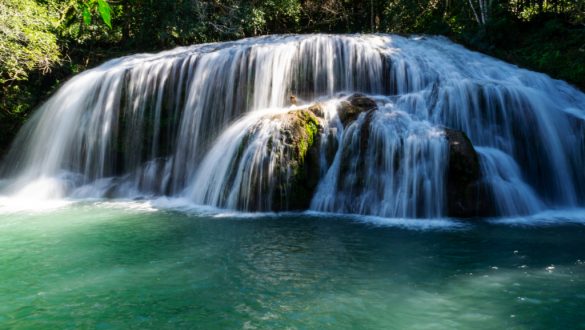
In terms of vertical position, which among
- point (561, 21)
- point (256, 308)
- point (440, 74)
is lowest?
point (256, 308)

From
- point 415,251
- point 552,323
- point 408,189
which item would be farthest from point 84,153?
point 552,323

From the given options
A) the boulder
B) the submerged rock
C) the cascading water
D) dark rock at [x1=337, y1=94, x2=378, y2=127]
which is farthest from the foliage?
the submerged rock

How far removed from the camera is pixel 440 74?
11352mm

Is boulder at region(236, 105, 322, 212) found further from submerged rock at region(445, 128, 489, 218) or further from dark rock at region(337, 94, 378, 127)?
submerged rock at region(445, 128, 489, 218)

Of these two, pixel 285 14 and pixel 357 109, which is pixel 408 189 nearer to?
pixel 357 109

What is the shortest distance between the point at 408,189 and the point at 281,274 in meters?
3.73

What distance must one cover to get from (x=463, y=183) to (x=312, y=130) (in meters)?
2.89

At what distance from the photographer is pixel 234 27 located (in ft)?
68.7

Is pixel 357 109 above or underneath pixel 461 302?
above

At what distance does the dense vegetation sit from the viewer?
46.3 ft

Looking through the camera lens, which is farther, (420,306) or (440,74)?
(440,74)

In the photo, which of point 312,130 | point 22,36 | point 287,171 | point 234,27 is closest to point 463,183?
point 312,130

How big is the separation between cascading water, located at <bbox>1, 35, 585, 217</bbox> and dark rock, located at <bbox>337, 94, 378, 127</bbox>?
3.2 inches

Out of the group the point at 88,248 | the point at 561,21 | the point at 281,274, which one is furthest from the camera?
the point at 561,21
